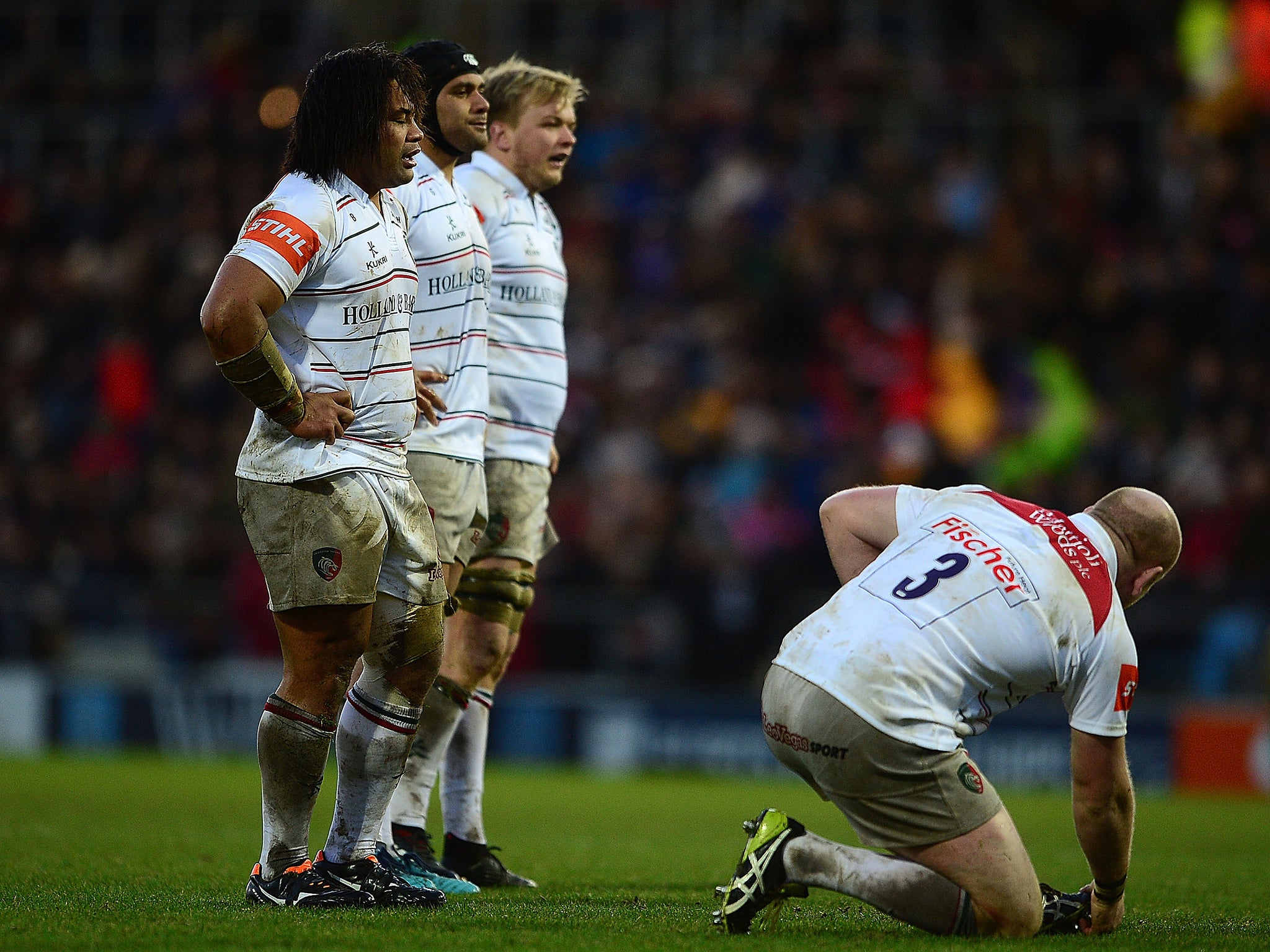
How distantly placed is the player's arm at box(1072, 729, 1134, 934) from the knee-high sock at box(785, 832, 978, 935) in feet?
1.37

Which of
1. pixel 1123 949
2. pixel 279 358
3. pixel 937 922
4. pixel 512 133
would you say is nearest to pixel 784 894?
pixel 937 922

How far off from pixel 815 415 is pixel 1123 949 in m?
11.3

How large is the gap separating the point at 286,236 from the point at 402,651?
4.51ft

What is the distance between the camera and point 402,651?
16.8ft

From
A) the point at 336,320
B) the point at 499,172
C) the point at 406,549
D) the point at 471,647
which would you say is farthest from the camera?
the point at 499,172

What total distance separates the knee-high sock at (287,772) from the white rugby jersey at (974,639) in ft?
4.79

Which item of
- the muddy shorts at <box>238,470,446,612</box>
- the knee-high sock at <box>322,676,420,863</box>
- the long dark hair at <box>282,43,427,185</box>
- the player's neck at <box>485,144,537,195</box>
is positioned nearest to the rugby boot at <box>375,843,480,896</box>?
the knee-high sock at <box>322,676,420,863</box>

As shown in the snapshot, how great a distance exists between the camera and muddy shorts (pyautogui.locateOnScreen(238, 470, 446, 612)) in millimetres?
4781

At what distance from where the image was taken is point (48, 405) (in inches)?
724

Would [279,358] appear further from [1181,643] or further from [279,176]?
[1181,643]

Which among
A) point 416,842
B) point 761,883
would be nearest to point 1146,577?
point 761,883

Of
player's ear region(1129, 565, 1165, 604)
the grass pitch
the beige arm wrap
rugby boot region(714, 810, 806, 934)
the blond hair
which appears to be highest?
the blond hair

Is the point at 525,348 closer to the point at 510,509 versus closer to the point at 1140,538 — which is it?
the point at 510,509

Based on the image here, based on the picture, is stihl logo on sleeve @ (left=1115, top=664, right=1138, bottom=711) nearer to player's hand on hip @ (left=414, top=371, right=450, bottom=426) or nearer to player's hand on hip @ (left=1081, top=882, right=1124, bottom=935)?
player's hand on hip @ (left=1081, top=882, right=1124, bottom=935)
